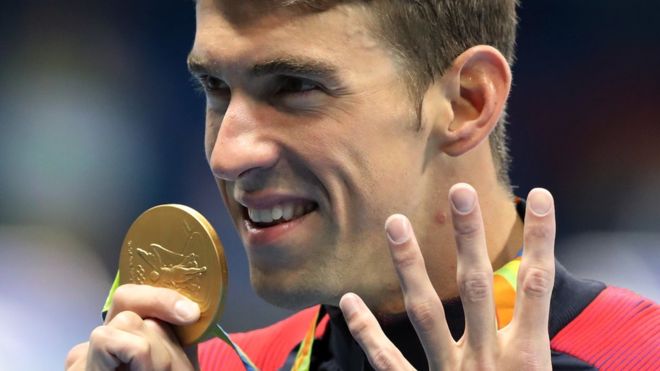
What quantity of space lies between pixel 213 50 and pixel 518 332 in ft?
3.45

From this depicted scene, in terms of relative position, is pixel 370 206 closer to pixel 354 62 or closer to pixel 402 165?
pixel 402 165

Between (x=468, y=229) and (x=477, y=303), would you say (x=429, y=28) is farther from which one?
A: (x=477, y=303)

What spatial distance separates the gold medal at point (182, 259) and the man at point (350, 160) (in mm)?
49

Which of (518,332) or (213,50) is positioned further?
(213,50)

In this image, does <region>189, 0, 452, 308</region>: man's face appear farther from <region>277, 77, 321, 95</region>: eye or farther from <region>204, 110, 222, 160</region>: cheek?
<region>204, 110, 222, 160</region>: cheek

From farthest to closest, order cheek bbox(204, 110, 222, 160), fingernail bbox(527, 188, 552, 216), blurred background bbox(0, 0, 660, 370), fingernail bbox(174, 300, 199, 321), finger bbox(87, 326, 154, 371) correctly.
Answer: blurred background bbox(0, 0, 660, 370) → cheek bbox(204, 110, 222, 160) → fingernail bbox(174, 300, 199, 321) → finger bbox(87, 326, 154, 371) → fingernail bbox(527, 188, 552, 216)

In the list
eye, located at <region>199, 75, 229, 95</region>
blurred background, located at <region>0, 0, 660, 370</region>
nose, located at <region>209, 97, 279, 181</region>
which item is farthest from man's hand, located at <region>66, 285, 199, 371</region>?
blurred background, located at <region>0, 0, 660, 370</region>

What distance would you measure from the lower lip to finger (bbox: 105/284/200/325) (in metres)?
0.23

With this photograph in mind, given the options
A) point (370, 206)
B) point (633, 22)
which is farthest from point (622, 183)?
point (370, 206)

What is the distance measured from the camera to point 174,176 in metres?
4.63

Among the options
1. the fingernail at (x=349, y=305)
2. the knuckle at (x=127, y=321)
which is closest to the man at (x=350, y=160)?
the knuckle at (x=127, y=321)

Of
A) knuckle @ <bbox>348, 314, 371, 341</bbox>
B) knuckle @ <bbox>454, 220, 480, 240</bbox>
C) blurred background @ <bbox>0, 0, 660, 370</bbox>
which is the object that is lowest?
blurred background @ <bbox>0, 0, 660, 370</bbox>

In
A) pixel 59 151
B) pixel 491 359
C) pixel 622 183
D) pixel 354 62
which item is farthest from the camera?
pixel 59 151

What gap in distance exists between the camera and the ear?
246 cm
